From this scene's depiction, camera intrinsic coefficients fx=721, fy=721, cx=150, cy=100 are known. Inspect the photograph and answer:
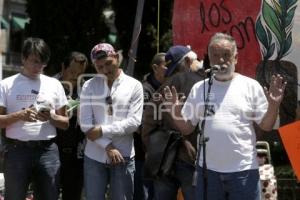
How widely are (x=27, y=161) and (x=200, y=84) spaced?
1.54 m

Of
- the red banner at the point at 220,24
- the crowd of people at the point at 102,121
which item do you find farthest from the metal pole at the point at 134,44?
the crowd of people at the point at 102,121

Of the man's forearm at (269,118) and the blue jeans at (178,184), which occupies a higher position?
the man's forearm at (269,118)

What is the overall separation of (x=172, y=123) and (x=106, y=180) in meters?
0.70

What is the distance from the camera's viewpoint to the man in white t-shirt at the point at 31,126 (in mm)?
5555

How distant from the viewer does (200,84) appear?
4.93m

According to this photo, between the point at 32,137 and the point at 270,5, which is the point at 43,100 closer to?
the point at 32,137

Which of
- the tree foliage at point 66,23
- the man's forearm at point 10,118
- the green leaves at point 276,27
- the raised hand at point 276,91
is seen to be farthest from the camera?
the tree foliage at point 66,23

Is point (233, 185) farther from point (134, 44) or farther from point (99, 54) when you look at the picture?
point (134, 44)

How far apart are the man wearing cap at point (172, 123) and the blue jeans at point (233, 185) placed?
0.53m

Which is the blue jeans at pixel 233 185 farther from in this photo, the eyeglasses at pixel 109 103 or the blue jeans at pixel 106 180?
the eyeglasses at pixel 109 103

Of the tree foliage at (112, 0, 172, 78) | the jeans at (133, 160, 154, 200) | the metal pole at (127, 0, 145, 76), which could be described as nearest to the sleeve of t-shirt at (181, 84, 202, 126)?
the jeans at (133, 160, 154, 200)

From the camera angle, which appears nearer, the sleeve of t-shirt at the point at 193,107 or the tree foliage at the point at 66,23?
the sleeve of t-shirt at the point at 193,107

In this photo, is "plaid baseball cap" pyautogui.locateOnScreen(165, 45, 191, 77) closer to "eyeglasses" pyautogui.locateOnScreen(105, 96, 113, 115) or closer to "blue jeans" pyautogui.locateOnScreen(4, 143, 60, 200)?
"eyeglasses" pyautogui.locateOnScreen(105, 96, 113, 115)

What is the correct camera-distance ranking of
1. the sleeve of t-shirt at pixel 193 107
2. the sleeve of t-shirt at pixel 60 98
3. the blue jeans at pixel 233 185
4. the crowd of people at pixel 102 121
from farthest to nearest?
the sleeve of t-shirt at pixel 60 98 < the crowd of people at pixel 102 121 < the sleeve of t-shirt at pixel 193 107 < the blue jeans at pixel 233 185
